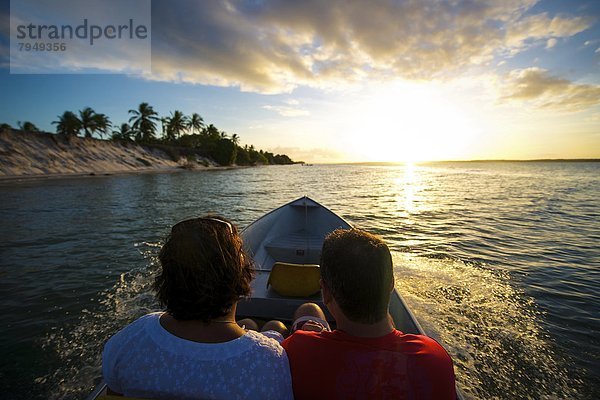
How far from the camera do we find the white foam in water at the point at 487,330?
3.57 m

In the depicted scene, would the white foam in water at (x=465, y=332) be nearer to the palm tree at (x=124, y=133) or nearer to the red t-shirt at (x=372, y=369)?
the red t-shirt at (x=372, y=369)

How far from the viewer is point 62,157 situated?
35531 millimetres

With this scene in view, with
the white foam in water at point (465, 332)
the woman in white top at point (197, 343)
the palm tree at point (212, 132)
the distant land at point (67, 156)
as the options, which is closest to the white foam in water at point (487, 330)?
the white foam in water at point (465, 332)

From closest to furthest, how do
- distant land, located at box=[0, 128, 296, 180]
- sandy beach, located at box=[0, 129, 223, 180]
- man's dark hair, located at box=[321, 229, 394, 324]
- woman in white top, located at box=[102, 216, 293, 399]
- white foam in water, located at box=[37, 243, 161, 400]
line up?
1. woman in white top, located at box=[102, 216, 293, 399]
2. man's dark hair, located at box=[321, 229, 394, 324]
3. white foam in water, located at box=[37, 243, 161, 400]
4. sandy beach, located at box=[0, 129, 223, 180]
5. distant land, located at box=[0, 128, 296, 180]

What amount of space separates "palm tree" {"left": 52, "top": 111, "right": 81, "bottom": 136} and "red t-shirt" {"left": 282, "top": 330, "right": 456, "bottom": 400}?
2175 inches

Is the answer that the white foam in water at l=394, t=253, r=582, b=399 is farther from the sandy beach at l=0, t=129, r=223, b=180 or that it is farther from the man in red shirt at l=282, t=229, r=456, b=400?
the sandy beach at l=0, t=129, r=223, b=180

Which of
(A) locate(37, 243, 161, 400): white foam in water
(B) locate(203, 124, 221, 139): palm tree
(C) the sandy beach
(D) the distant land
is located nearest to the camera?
A: (A) locate(37, 243, 161, 400): white foam in water

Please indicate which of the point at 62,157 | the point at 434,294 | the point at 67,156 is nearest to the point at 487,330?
the point at 434,294

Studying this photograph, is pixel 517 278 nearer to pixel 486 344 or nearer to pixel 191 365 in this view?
pixel 486 344

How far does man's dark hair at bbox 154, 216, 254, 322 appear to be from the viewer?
1.26 meters

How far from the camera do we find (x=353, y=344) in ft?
4.10

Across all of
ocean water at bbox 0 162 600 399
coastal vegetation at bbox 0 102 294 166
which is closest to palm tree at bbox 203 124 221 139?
coastal vegetation at bbox 0 102 294 166

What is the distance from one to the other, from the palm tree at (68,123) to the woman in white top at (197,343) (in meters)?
54.8

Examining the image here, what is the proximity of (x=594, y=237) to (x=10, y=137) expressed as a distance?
47622mm
